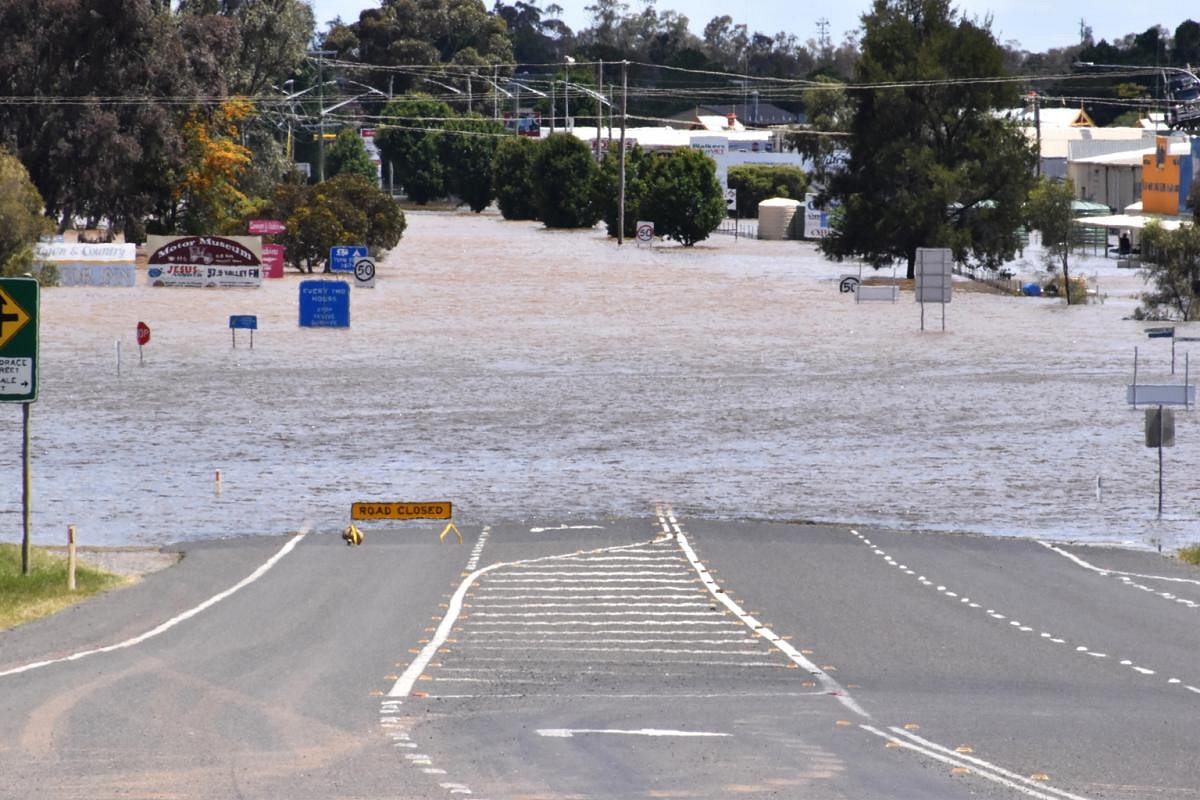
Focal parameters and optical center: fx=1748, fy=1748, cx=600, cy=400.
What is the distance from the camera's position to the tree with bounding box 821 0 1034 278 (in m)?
91.2

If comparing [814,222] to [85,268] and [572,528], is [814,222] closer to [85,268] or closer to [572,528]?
[85,268]

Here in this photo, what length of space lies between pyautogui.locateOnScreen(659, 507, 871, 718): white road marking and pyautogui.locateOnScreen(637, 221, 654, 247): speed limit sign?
304 ft

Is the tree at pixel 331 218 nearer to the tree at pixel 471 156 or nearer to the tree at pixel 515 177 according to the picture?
the tree at pixel 515 177

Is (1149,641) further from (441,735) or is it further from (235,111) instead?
(235,111)

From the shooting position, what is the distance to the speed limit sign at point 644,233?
391 ft

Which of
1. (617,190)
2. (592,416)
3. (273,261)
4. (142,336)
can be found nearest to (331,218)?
(273,261)

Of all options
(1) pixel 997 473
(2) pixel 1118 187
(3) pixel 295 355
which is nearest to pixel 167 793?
(1) pixel 997 473

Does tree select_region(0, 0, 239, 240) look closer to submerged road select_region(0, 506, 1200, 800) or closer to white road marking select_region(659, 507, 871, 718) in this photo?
submerged road select_region(0, 506, 1200, 800)

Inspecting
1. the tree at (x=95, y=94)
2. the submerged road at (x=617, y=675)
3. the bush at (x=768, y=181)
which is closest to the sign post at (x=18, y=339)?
the submerged road at (x=617, y=675)

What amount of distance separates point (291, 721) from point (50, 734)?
5.59ft

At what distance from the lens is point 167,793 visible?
10.5m

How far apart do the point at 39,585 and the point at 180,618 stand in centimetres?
245

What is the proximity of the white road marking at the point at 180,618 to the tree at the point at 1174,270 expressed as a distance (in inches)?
2137

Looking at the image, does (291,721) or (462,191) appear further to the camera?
(462,191)
